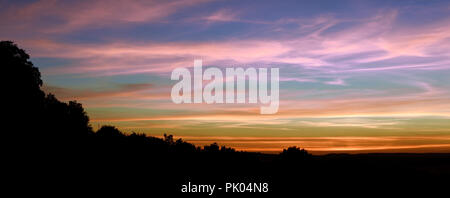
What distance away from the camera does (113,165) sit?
41094 mm

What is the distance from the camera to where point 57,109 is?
5962 centimetres

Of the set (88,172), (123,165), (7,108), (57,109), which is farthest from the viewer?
(57,109)

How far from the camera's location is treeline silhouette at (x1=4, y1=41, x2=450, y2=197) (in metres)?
36.2

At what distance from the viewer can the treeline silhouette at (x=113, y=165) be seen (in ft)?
119

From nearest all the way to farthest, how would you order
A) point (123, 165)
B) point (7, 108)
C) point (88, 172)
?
point (88, 172) → point (123, 165) → point (7, 108)

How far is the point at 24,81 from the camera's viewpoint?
48.6 m
